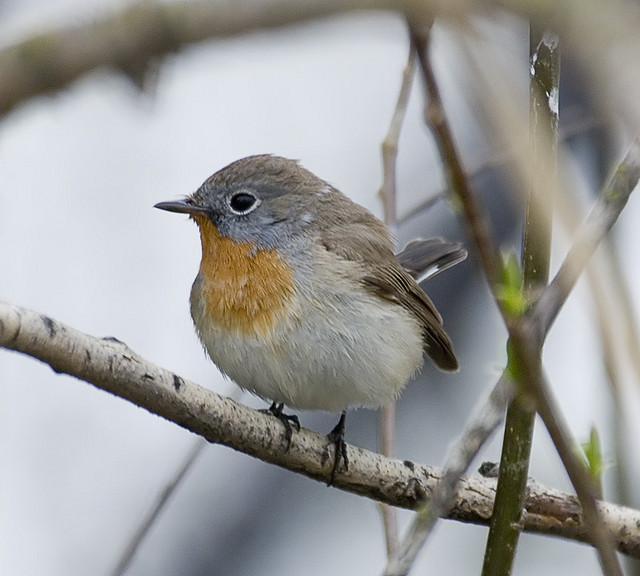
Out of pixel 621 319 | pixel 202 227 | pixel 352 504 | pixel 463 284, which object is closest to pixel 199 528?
pixel 352 504

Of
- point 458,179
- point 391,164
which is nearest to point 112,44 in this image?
point 458,179

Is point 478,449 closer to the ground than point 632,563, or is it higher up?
closer to the ground

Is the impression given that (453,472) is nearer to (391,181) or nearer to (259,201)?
(391,181)

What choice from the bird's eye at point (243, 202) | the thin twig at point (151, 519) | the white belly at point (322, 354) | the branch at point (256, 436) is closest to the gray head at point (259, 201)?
the bird's eye at point (243, 202)

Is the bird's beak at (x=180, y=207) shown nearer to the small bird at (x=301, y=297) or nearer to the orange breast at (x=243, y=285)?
the small bird at (x=301, y=297)

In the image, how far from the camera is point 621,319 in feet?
5.18

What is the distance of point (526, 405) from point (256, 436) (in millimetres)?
1635

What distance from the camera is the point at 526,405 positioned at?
9.32 feet

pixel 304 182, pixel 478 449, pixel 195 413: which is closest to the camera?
pixel 478 449

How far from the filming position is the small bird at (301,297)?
5.08m

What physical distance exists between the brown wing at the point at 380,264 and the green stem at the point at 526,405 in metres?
2.45

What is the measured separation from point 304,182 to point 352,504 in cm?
496

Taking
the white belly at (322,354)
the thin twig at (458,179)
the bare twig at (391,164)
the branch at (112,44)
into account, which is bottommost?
the thin twig at (458,179)

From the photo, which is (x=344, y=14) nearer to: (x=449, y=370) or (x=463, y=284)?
(x=449, y=370)
